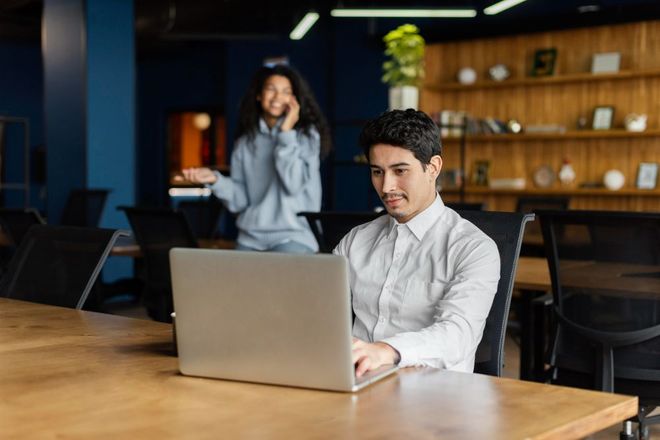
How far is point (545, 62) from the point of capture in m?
8.60

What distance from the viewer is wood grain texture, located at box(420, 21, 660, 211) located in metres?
8.12

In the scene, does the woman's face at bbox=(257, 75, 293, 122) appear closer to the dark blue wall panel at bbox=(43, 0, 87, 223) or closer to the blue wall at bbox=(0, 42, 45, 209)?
the dark blue wall panel at bbox=(43, 0, 87, 223)

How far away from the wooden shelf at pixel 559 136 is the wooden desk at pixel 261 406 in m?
6.74

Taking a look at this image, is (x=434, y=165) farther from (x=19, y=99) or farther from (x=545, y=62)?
(x=19, y=99)

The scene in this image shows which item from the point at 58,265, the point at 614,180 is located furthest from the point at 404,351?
the point at 614,180

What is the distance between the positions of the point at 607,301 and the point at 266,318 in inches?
72.5

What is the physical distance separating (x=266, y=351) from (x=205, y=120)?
1332cm

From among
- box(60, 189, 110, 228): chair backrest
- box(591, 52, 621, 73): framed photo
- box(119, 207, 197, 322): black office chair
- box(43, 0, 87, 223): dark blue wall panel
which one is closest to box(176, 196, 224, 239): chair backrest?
box(60, 189, 110, 228): chair backrest

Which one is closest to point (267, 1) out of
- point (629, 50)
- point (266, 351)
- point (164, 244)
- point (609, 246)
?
point (629, 50)

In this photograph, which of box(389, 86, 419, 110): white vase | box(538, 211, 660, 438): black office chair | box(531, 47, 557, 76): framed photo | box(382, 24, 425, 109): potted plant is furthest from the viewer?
box(531, 47, 557, 76): framed photo

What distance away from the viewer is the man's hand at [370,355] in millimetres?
1710

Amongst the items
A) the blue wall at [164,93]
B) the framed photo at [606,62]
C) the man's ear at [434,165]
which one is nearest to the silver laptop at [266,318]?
the man's ear at [434,165]

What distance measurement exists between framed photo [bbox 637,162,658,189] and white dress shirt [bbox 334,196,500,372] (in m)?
6.29

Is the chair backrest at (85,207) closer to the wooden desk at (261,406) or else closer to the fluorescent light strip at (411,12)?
the fluorescent light strip at (411,12)
